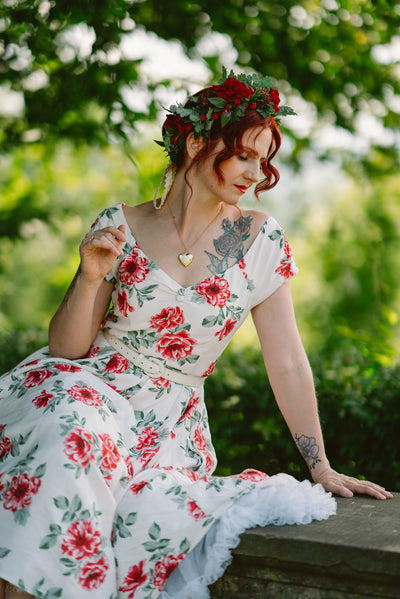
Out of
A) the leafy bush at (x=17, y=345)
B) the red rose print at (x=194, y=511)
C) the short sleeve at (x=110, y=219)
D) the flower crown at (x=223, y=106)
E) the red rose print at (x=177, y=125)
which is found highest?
the flower crown at (x=223, y=106)

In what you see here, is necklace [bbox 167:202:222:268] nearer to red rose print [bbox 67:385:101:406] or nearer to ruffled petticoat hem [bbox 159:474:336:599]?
red rose print [bbox 67:385:101:406]

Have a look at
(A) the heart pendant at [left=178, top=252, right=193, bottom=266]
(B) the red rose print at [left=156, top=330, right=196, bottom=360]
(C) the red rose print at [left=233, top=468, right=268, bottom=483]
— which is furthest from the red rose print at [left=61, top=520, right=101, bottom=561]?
(A) the heart pendant at [left=178, top=252, right=193, bottom=266]

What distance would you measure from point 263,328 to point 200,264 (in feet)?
1.11

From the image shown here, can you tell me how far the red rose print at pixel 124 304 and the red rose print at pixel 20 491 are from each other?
2.46ft

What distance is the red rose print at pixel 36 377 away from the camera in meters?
2.27

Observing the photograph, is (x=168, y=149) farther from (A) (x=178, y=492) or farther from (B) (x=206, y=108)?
(A) (x=178, y=492)

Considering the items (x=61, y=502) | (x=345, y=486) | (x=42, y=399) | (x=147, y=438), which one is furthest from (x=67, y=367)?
(x=345, y=486)

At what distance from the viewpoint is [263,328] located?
259 cm

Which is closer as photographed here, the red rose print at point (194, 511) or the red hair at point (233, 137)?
the red rose print at point (194, 511)

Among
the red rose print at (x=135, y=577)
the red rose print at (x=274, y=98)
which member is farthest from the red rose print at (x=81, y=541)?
the red rose print at (x=274, y=98)

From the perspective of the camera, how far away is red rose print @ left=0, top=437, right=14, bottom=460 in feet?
6.80

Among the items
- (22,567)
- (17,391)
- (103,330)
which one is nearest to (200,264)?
(103,330)

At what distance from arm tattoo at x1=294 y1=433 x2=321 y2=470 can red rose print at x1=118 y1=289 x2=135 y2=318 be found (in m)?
0.76

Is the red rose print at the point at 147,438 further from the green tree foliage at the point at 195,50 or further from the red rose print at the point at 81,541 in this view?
the green tree foliage at the point at 195,50
